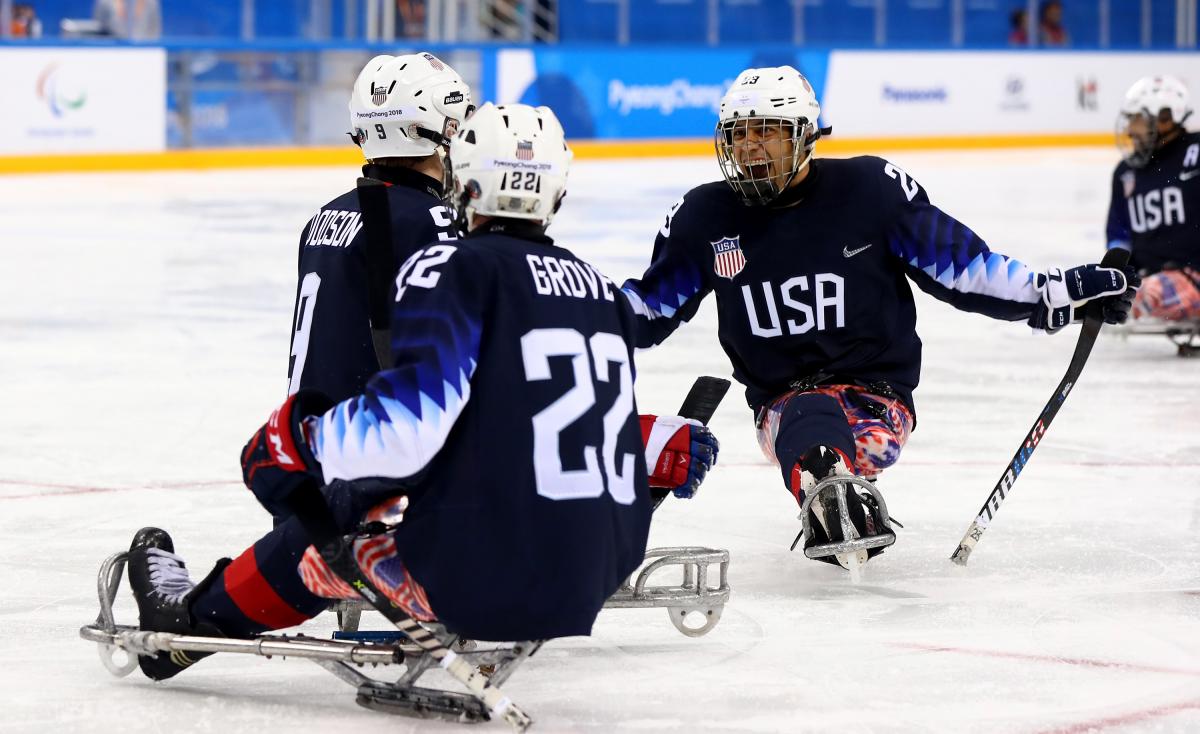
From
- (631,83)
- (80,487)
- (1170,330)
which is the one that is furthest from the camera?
(631,83)

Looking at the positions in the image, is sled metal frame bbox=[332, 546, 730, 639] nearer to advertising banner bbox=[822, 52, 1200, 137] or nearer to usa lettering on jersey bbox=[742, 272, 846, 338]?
usa lettering on jersey bbox=[742, 272, 846, 338]

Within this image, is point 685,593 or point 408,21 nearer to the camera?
point 685,593

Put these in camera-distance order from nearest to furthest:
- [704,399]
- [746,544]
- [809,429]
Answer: [704,399], [809,429], [746,544]

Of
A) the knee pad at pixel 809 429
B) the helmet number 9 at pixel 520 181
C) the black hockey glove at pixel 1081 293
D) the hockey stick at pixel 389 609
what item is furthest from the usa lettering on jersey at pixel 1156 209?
the hockey stick at pixel 389 609

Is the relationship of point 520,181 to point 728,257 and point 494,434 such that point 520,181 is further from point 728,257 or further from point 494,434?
point 728,257

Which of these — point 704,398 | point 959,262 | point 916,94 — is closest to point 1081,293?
point 959,262

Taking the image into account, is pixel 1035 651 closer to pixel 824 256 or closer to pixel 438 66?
pixel 824 256

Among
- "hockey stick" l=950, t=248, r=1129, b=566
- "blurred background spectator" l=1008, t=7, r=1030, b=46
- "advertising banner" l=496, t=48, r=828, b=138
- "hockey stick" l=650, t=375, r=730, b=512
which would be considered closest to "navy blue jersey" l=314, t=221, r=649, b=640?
"hockey stick" l=650, t=375, r=730, b=512

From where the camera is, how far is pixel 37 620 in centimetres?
365

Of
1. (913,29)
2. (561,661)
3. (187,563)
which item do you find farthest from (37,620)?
(913,29)

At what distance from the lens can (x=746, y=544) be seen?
174 inches

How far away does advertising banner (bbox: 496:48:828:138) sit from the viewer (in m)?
18.6

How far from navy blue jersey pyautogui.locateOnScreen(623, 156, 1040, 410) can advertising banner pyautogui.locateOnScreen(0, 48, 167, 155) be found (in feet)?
41.1

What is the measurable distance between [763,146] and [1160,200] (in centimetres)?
432
